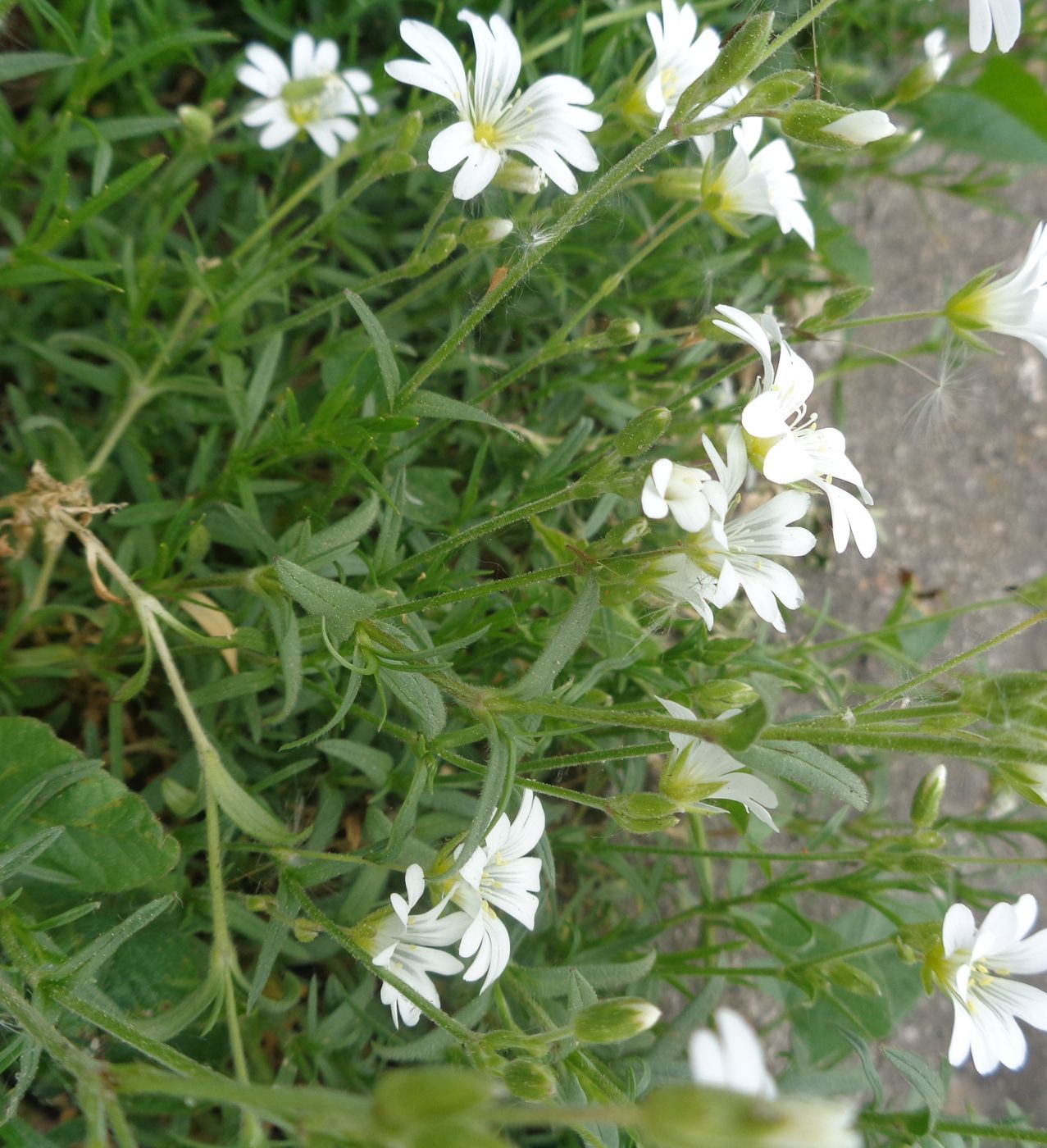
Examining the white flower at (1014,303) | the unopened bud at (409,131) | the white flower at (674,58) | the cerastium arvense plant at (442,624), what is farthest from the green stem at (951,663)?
the unopened bud at (409,131)

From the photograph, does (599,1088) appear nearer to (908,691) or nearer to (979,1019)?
(979,1019)

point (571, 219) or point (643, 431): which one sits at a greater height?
point (571, 219)

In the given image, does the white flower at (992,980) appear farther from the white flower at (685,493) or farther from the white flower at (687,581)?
the white flower at (685,493)

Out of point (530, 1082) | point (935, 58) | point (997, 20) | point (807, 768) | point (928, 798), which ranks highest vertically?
point (997, 20)

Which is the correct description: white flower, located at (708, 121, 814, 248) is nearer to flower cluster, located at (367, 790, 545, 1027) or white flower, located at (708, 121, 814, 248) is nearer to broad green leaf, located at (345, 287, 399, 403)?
broad green leaf, located at (345, 287, 399, 403)

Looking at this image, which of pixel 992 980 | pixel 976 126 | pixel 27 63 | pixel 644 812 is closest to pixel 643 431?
pixel 644 812

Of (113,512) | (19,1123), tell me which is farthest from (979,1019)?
(113,512)

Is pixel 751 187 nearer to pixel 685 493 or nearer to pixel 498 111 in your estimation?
pixel 498 111
